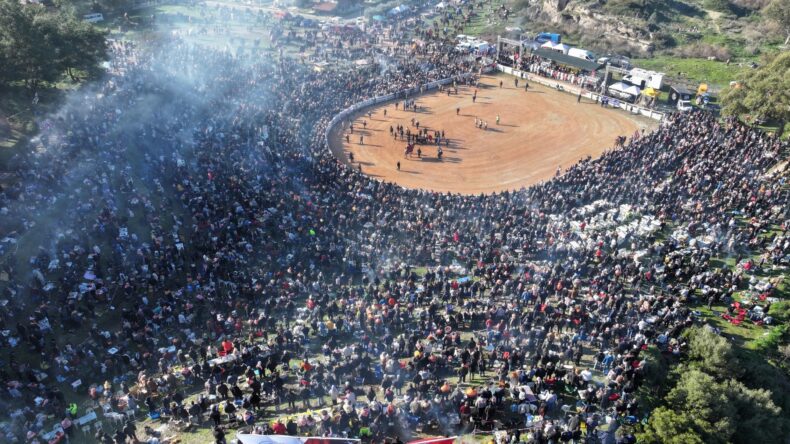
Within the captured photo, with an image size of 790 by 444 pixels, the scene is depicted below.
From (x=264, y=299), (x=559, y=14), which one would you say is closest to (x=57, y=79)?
(x=264, y=299)

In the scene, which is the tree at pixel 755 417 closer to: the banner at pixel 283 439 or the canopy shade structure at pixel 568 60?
the banner at pixel 283 439

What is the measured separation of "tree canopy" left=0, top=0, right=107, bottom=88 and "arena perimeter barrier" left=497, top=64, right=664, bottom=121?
45.5 meters

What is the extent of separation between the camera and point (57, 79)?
2055 inches

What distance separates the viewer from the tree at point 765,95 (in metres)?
47.4

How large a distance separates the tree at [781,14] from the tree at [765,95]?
2986cm

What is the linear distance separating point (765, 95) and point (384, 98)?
1391 inches

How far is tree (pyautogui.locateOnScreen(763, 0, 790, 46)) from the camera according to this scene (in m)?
73.9

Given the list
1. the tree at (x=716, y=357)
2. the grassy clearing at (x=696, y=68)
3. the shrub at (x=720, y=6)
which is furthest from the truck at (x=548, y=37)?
the tree at (x=716, y=357)

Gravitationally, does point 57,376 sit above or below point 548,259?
below

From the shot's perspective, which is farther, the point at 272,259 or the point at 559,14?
the point at 559,14

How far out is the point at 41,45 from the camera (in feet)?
154

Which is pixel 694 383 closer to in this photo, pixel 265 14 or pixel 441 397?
pixel 441 397

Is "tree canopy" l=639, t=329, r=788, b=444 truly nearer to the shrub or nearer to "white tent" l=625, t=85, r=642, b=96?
"white tent" l=625, t=85, r=642, b=96

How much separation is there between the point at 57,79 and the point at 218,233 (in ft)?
99.0
